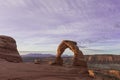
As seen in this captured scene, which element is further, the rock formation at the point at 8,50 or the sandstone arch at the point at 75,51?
the rock formation at the point at 8,50

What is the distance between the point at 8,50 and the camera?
35.8 m

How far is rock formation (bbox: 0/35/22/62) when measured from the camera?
32375 millimetres

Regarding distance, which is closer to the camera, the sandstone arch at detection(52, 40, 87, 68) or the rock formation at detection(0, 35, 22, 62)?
the sandstone arch at detection(52, 40, 87, 68)

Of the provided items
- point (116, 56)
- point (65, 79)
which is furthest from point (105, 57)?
point (65, 79)

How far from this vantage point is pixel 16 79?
13.3 metres

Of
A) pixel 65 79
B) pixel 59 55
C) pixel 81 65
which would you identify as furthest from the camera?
pixel 59 55

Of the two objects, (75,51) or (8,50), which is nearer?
(75,51)

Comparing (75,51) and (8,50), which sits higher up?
(8,50)

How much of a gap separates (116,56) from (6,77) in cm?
18571

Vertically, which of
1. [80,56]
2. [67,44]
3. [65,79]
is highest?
[67,44]

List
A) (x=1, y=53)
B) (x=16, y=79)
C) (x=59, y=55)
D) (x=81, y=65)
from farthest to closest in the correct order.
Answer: (x=59, y=55) → (x=1, y=53) → (x=81, y=65) → (x=16, y=79)

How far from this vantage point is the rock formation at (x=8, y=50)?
106 feet

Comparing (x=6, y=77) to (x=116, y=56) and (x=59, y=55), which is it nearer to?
(x=59, y=55)

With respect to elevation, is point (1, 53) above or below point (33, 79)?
above
